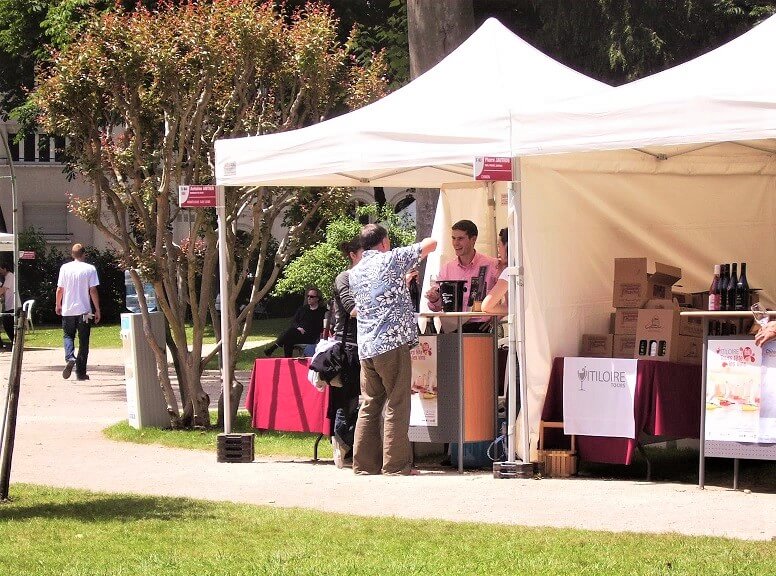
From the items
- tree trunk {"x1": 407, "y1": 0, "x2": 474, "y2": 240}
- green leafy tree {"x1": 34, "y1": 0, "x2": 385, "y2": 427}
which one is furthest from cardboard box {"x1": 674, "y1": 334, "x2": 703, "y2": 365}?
tree trunk {"x1": 407, "y1": 0, "x2": 474, "y2": 240}

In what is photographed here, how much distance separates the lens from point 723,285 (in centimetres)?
1020

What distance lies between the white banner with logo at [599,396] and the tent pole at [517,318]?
33 cm

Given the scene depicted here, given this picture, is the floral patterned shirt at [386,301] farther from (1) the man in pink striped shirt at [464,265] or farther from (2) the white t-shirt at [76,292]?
(2) the white t-shirt at [76,292]

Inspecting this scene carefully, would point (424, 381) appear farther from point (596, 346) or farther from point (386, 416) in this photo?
point (596, 346)

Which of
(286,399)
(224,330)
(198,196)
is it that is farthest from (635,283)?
(198,196)

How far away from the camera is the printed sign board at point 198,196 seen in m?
12.1

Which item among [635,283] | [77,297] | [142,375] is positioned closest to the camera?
[635,283]

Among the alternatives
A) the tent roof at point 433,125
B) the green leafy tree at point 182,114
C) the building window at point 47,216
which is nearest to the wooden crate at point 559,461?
the tent roof at point 433,125

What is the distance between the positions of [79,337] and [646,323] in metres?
11.3

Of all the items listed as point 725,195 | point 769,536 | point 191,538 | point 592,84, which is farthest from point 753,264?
point 191,538

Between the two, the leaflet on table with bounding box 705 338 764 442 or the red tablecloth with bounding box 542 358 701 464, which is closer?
the leaflet on table with bounding box 705 338 764 442

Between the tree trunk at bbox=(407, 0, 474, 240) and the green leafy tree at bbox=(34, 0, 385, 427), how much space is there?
92.9 inches

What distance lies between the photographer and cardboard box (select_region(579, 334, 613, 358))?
11.1 m

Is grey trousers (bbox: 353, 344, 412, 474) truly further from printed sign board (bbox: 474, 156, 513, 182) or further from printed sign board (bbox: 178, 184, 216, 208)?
printed sign board (bbox: 178, 184, 216, 208)
